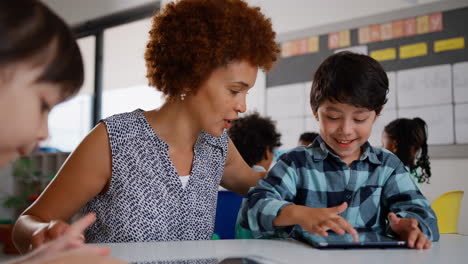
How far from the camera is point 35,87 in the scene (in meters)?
0.56

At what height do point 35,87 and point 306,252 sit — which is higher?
point 35,87

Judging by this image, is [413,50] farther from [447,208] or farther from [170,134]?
[170,134]

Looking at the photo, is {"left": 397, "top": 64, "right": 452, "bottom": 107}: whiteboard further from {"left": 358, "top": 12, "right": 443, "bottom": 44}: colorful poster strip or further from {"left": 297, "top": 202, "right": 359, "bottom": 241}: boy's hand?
{"left": 297, "top": 202, "right": 359, "bottom": 241}: boy's hand

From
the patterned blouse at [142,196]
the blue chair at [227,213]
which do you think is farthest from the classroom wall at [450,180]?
the patterned blouse at [142,196]

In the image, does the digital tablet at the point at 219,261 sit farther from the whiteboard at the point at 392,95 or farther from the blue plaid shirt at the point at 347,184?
the whiteboard at the point at 392,95

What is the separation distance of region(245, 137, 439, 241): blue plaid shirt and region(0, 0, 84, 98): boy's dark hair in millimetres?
640

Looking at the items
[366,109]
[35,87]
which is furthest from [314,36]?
[35,87]

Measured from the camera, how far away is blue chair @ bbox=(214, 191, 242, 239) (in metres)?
1.68

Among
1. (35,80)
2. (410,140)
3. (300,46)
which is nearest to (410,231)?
(35,80)

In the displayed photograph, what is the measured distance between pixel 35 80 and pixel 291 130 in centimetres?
346

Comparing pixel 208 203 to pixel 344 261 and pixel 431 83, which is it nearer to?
pixel 344 261

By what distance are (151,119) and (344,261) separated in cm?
66

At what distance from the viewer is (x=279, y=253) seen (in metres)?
0.82

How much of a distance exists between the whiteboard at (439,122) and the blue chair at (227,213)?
2.03m
